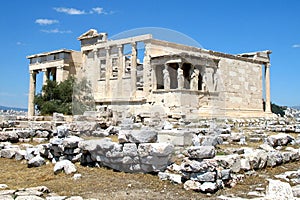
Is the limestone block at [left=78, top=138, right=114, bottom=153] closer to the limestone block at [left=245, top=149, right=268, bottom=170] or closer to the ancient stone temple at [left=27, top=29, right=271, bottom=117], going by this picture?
the limestone block at [left=245, top=149, right=268, bottom=170]

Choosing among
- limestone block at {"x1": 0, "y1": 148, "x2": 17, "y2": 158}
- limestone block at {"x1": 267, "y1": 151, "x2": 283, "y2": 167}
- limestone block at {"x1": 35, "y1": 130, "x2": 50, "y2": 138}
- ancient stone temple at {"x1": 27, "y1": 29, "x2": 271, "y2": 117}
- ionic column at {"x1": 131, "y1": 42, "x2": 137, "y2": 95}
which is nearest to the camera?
limestone block at {"x1": 267, "y1": 151, "x2": 283, "y2": 167}

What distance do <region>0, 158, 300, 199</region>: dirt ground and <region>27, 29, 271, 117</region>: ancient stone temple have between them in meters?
5.50

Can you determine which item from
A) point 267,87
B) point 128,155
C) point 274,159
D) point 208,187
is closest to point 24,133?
point 128,155

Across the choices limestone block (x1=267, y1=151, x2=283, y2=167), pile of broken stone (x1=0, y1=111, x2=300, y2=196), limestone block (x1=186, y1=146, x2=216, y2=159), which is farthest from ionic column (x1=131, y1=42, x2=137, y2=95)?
limestone block (x1=186, y1=146, x2=216, y2=159)

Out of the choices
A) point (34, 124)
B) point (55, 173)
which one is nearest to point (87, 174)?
point (55, 173)

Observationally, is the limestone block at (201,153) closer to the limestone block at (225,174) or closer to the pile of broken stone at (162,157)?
the pile of broken stone at (162,157)

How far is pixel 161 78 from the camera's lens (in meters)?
19.4

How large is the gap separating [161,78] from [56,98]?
11068 millimetres

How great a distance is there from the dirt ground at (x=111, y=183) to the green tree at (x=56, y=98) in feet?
57.0

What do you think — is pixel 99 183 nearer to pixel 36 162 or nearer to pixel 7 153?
pixel 36 162

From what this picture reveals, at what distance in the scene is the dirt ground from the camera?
5.14 meters

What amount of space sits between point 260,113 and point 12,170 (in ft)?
75.3

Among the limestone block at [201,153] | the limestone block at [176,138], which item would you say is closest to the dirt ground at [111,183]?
the limestone block at [201,153]

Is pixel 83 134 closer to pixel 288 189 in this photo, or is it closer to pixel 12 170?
pixel 12 170
